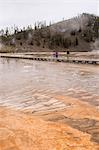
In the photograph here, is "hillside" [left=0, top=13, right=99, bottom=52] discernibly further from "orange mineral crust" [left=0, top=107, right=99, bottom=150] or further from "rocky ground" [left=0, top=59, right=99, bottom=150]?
"orange mineral crust" [left=0, top=107, right=99, bottom=150]

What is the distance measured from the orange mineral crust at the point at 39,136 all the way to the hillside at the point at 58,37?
223 ft

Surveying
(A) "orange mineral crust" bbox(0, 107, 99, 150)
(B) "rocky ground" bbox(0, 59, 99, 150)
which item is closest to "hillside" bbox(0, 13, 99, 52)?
(B) "rocky ground" bbox(0, 59, 99, 150)

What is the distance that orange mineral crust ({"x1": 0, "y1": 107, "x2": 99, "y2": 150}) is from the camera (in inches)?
256

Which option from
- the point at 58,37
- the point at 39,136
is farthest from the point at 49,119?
the point at 58,37

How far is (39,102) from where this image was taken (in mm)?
10602

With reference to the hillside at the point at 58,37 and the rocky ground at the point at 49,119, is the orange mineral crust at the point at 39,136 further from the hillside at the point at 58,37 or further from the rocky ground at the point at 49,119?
the hillside at the point at 58,37

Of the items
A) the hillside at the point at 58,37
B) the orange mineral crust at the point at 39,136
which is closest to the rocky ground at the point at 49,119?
the orange mineral crust at the point at 39,136

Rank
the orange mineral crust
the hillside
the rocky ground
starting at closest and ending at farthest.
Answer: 1. the orange mineral crust
2. the rocky ground
3. the hillside

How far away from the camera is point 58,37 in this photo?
87688 mm

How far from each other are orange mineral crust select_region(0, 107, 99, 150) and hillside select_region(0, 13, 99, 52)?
6804cm

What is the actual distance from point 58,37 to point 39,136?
81.5m

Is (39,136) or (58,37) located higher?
(58,37)

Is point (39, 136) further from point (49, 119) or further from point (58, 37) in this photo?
point (58, 37)

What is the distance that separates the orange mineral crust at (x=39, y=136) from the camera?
6.50 meters
